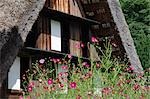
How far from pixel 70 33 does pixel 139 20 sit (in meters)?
11.4

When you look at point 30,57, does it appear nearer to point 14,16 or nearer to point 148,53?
point 14,16

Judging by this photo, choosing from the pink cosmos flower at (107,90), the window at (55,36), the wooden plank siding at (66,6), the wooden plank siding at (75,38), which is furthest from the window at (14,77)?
the pink cosmos flower at (107,90)

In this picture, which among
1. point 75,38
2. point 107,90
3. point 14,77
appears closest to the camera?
point 107,90

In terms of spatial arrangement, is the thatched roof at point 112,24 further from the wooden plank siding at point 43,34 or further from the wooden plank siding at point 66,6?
the wooden plank siding at point 43,34

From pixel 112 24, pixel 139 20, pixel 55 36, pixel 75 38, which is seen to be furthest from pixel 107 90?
pixel 139 20

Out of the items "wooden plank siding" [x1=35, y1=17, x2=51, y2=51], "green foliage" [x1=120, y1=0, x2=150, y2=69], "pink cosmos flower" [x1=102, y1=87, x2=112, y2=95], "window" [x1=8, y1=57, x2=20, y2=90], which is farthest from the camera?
"green foliage" [x1=120, y1=0, x2=150, y2=69]

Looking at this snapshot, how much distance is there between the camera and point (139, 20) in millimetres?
25156

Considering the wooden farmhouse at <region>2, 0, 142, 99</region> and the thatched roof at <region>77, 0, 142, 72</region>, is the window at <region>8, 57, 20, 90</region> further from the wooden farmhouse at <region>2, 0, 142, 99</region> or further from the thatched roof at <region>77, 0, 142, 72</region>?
the thatched roof at <region>77, 0, 142, 72</region>

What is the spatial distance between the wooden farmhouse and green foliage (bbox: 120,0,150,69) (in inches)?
320

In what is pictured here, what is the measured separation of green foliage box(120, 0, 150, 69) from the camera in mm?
23250

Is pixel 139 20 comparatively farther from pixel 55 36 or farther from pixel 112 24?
pixel 55 36

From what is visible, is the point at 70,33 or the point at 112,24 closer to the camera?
the point at 70,33

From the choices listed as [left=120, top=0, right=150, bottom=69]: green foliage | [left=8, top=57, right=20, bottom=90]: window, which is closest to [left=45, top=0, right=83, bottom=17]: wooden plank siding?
[left=8, top=57, right=20, bottom=90]: window

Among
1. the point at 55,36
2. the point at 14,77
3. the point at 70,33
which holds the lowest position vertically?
the point at 14,77
